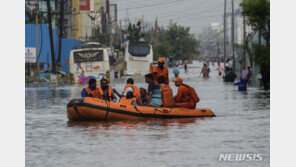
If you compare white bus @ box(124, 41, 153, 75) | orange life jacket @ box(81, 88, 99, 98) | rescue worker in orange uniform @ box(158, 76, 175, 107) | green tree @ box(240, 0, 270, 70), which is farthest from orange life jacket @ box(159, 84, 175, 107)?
white bus @ box(124, 41, 153, 75)

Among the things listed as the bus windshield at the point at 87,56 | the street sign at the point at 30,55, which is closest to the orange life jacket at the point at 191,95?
the bus windshield at the point at 87,56

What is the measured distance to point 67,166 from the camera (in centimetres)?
955

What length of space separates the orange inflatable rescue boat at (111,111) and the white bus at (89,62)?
25952 millimetres

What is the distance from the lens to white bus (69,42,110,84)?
4288cm

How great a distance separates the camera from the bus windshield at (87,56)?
42844 mm

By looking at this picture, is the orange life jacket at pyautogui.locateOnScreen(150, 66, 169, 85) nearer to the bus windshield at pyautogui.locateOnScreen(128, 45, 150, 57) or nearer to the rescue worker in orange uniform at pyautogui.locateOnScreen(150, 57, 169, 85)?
the rescue worker in orange uniform at pyautogui.locateOnScreen(150, 57, 169, 85)

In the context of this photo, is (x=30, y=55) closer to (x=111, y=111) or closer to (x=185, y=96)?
(x=111, y=111)

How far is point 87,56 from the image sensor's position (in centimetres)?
4291

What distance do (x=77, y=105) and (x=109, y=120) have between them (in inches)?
41.1

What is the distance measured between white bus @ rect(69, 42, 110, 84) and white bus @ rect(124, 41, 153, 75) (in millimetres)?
17405

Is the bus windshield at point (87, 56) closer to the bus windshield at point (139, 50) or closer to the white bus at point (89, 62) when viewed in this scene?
the white bus at point (89, 62)
